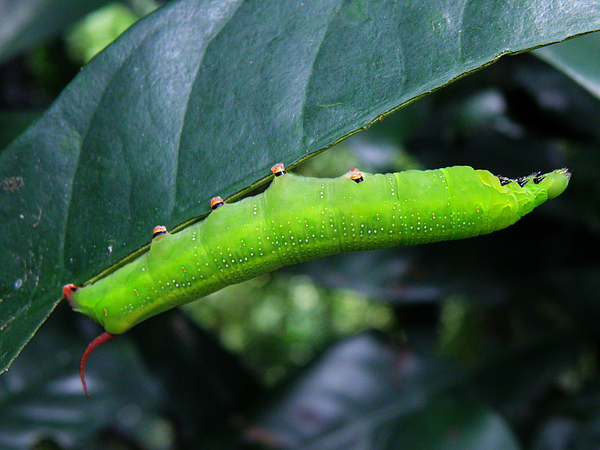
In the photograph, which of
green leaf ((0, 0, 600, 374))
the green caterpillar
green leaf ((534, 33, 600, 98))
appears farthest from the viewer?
the green caterpillar

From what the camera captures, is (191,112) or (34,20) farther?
(34,20)

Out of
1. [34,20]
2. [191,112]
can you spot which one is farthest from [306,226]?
[34,20]

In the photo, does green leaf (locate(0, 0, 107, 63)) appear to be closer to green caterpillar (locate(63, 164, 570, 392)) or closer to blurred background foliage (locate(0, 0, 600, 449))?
blurred background foliage (locate(0, 0, 600, 449))

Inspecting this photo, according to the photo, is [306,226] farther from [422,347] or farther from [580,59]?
[422,347]

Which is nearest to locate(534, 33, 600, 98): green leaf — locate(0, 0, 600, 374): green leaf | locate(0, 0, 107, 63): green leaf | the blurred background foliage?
locate(0, 0, 600, 374): green leaf

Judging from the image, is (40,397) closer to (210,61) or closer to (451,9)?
(210,61)

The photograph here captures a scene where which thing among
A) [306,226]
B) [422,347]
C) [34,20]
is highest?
[34,20]

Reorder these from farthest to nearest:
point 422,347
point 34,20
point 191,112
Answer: point 422,347, point 34,20, point 191,112

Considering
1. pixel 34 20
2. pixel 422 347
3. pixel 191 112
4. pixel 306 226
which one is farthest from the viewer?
pixel 422 347
